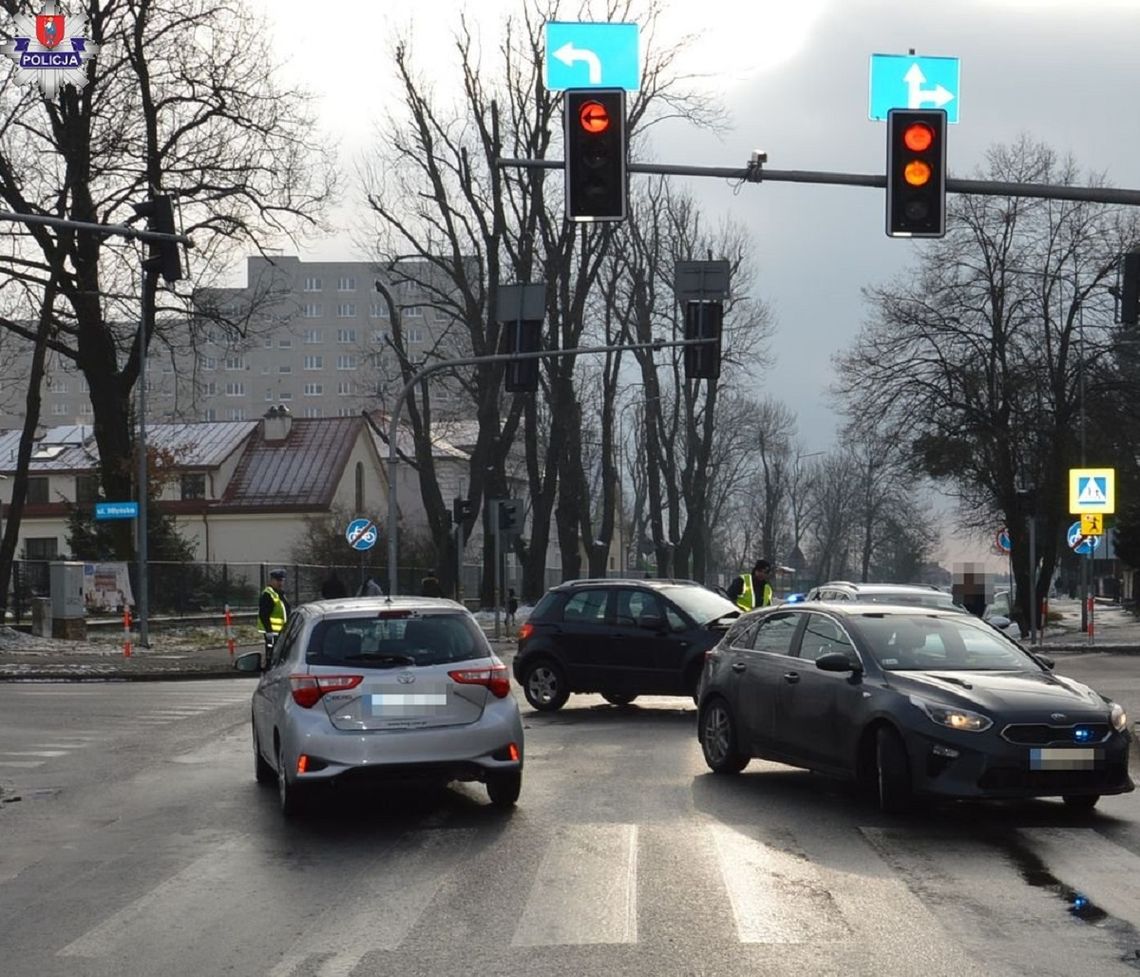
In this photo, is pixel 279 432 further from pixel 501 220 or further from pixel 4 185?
pixel 4 185

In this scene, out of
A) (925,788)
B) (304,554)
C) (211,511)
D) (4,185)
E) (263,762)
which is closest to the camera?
(925,788)

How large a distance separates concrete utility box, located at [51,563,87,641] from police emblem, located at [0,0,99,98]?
10.4 meters

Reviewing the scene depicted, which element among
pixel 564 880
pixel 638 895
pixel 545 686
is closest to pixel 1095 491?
pixel 545 686

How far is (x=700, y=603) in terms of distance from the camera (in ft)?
67.9

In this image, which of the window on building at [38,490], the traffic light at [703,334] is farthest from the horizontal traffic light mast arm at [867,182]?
the window on building at [38,490]

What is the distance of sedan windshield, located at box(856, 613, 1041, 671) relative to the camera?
1234 cm

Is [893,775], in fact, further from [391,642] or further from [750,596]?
[750,596]

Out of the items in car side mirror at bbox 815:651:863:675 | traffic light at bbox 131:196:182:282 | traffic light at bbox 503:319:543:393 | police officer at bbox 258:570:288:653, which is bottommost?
police officer at bbox 258:570:288:653

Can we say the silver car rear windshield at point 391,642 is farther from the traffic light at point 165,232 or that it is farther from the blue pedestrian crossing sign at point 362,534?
the blue pedestrian crossing sign at point 362,534

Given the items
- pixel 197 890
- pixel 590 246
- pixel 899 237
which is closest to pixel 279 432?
pixel 590 246

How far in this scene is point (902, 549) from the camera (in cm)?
12244

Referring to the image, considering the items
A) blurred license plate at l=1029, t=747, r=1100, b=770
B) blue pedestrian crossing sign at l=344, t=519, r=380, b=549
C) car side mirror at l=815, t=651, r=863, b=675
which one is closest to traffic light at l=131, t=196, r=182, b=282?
car side mirror at l=815, t=651, r=863, b=675

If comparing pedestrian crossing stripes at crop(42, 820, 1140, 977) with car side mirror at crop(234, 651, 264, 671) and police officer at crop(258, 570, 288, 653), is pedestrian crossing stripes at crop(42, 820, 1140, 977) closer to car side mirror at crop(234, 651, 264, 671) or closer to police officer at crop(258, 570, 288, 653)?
car side mirror at crop(234, 651, 264, 671)

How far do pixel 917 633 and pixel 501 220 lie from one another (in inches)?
1387
